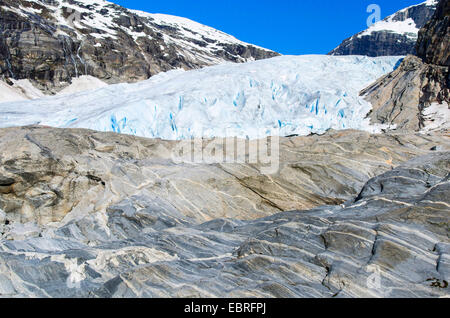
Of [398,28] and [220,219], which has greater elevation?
[398,28]

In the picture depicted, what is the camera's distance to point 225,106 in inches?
1017

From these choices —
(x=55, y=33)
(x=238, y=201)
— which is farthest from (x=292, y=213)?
(x=55, y=33)

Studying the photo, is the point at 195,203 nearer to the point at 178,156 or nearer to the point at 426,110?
the point at 178,156

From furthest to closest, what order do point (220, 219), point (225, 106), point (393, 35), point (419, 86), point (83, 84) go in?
point (393, 35), point (83, 84), point (225, 106), point (419, 86), point (220, 219)

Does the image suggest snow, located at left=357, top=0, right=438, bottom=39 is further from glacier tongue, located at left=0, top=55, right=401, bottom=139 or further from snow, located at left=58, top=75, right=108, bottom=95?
glacier tongue, located at left=0, top=55, right=401, bottom=139

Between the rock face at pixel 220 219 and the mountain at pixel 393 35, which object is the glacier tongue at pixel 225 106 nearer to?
the rock face at pixel 220 219

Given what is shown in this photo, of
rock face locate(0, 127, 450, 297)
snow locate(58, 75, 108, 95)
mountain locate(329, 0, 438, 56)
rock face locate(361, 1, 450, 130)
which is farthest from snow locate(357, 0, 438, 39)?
rock face locate(0, 127, 450, 297)

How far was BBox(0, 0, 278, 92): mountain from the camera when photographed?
188ft

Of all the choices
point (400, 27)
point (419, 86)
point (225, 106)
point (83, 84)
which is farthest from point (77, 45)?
point (400, 27)

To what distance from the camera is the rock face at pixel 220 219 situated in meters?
7.34

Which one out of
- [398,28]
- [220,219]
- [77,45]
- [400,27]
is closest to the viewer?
[220,219]

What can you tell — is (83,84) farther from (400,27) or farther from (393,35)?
(400,27)

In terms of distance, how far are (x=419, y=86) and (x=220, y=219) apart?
67.0ft

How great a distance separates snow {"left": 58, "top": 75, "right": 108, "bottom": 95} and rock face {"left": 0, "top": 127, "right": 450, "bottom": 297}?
4457 cm
